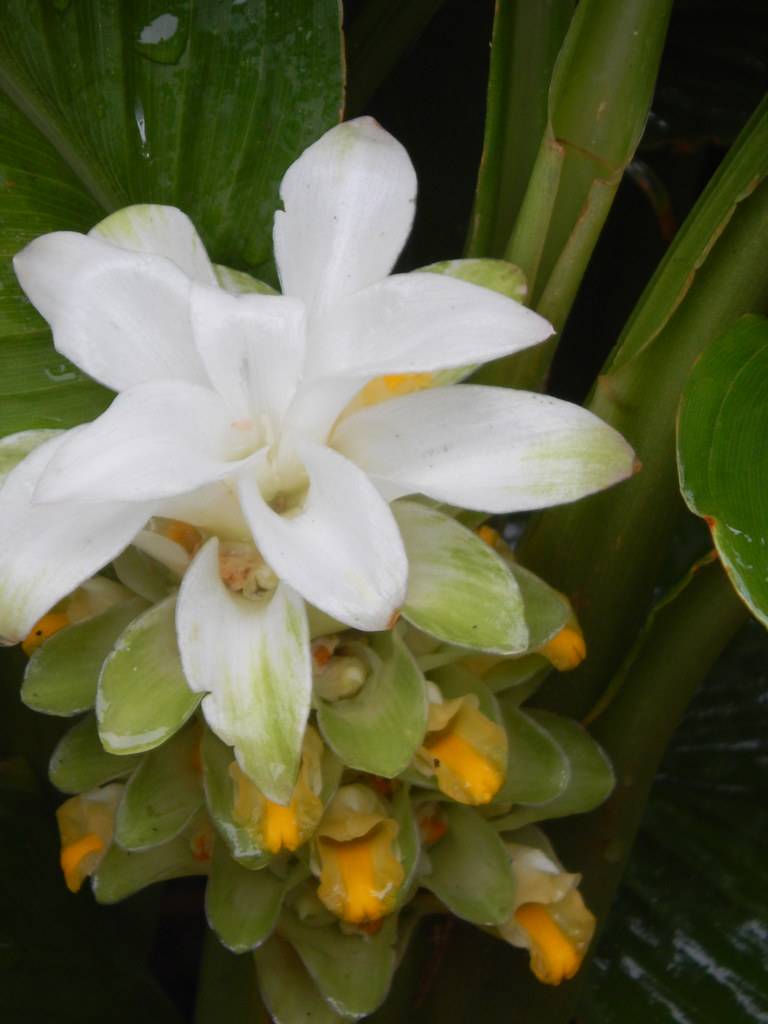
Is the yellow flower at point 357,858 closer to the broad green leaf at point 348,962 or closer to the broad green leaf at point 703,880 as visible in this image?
the broad green leaf at point 348,962

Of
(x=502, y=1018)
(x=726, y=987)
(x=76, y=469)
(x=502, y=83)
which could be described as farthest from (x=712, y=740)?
(x=76, y=469)

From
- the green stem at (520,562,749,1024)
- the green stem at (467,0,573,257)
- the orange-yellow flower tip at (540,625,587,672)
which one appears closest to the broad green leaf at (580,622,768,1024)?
the green stem at (520,562,749,1024)

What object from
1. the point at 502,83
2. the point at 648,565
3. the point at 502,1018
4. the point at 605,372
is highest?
the point at 502,83

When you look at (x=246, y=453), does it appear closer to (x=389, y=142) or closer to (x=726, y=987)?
(x=389, y=142)

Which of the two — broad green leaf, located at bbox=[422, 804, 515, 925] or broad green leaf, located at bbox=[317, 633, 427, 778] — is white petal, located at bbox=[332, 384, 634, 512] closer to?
broad green leaf, located at bbox=[317, 633, 427, 778]

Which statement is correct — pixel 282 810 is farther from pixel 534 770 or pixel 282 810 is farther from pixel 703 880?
pixel 703 880
